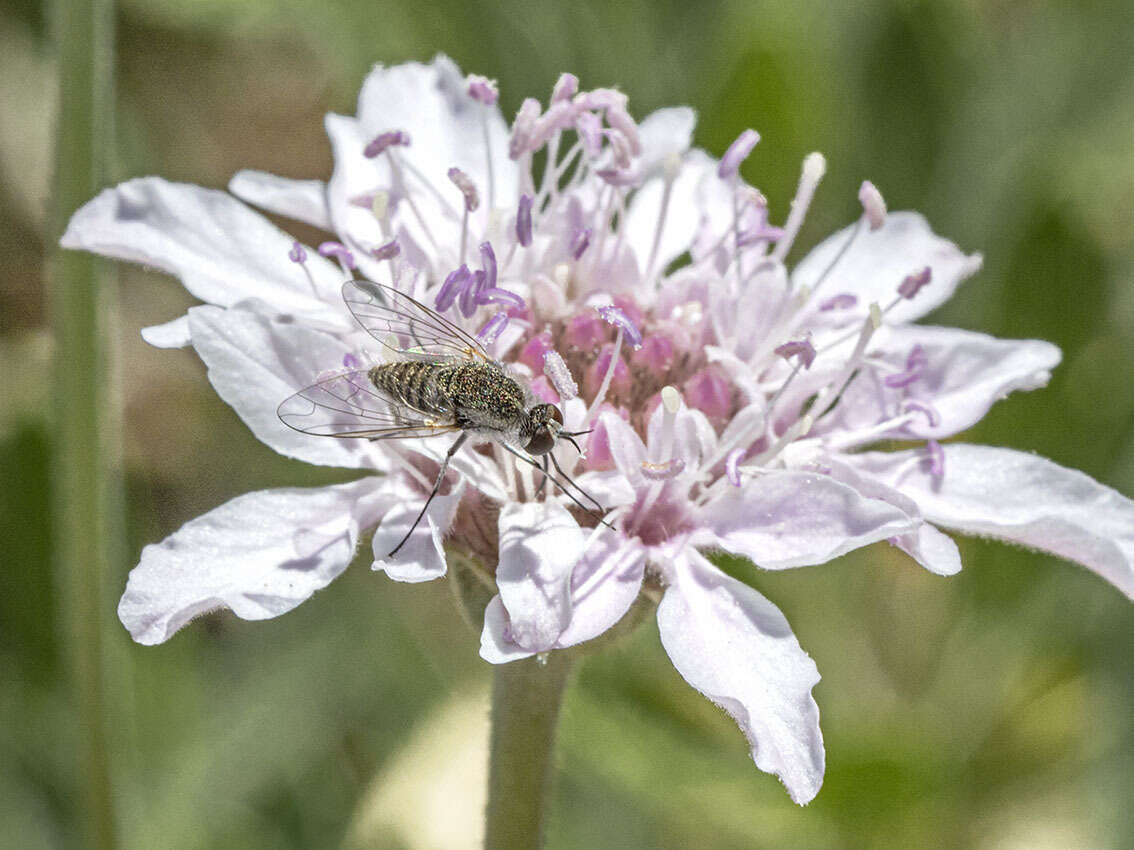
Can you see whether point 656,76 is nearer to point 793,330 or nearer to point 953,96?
point 953,96

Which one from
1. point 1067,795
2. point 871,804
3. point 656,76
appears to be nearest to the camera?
point 871,804

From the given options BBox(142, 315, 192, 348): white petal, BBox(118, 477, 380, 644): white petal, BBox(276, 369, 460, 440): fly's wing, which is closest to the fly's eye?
BBox(276, 369, 460, 440): fly's wing

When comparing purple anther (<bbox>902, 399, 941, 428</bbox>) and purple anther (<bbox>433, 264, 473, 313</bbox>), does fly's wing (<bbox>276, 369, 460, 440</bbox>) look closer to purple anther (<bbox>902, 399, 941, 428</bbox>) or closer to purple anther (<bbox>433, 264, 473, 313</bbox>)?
purple anther (<bbox>433, 264, 473, 313</bbox>)

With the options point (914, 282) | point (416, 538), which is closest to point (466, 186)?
point (416, 538)

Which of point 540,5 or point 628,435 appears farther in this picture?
point 540,5

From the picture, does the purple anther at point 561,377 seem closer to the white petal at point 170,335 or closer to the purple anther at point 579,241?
the purple anther at point 579,241

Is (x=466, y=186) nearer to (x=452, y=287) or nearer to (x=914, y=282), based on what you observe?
(x=452, y=287)

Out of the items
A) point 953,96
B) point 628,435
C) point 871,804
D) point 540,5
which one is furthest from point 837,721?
point 540,5
